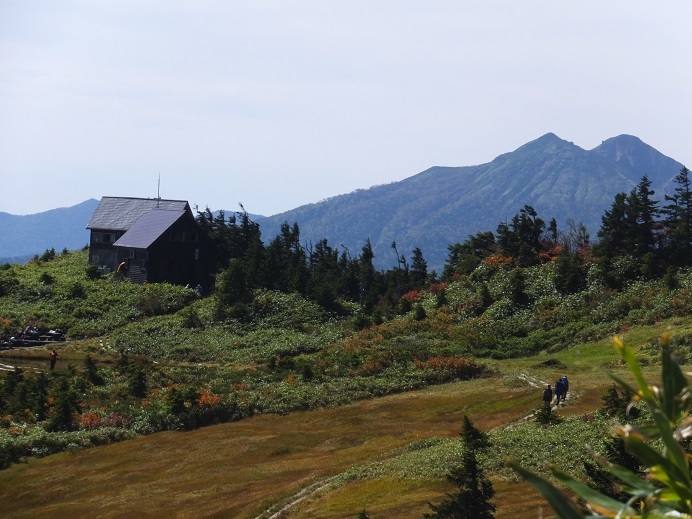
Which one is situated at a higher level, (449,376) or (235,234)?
(235,234)

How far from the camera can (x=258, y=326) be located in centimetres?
8556

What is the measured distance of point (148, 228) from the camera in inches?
4242

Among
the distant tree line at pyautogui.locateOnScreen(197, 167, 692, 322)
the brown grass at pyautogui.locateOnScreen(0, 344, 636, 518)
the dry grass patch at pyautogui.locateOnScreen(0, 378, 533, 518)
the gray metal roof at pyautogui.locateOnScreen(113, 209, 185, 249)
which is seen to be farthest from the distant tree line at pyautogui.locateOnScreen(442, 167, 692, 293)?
the gray metal roof at pyautogui.locateOnScreen(113, 209, 185, 249)

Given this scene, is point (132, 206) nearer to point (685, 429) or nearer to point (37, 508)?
point (37, 508)

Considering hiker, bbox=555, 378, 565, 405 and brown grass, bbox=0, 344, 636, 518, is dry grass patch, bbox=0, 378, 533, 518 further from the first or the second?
hiker, bbox=555, 378, 565, 405

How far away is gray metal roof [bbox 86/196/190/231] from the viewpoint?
11506 centimetres

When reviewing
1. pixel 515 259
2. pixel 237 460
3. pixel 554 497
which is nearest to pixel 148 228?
pixel 515 259

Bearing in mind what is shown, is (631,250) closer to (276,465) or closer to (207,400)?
(207,400)

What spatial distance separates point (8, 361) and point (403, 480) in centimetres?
4546

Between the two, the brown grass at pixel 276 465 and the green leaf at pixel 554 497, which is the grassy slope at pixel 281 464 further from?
the green leaf at pixel 554 497

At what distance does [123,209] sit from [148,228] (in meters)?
14.1

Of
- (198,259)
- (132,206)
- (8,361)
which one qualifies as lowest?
(8,361)

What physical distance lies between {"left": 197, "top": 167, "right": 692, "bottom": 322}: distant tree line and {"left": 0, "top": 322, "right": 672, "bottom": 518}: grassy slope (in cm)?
2191

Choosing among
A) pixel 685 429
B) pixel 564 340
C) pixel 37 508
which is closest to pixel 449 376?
pixel 564 340
